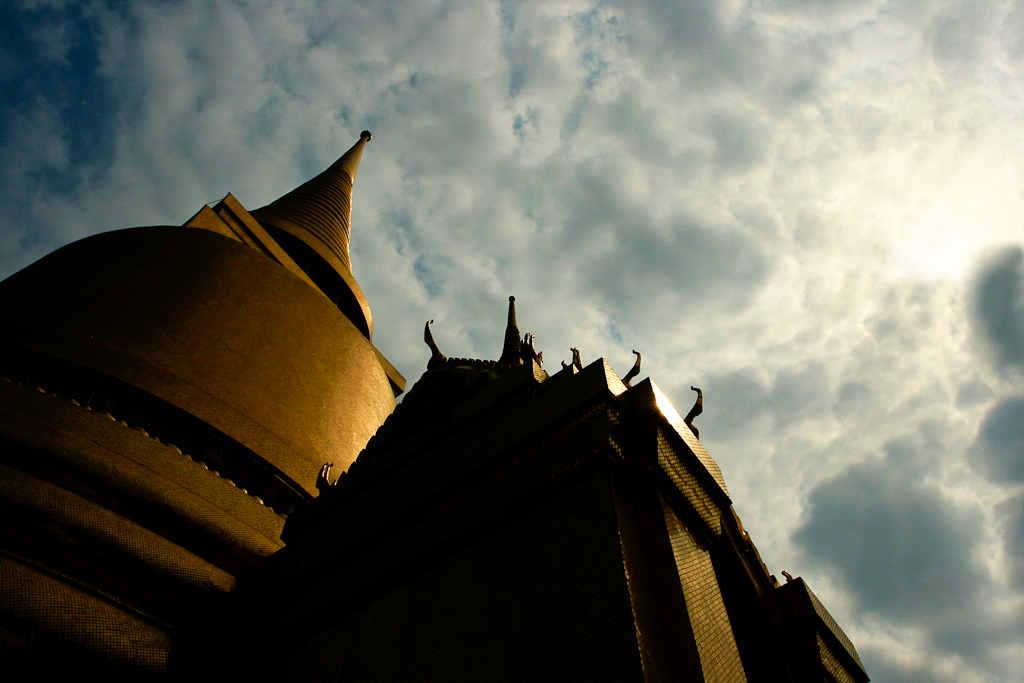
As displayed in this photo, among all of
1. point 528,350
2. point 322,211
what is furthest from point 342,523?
point 322,211

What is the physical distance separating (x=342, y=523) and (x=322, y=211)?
408 inches

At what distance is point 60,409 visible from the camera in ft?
15.8

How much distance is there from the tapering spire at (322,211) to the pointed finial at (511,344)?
7.57 m

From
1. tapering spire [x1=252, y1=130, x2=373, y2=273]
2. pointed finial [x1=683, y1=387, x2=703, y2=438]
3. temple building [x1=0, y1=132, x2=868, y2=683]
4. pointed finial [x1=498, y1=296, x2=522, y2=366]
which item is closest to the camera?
temple building [x1=0, y1=132, x2=868, y2=683]

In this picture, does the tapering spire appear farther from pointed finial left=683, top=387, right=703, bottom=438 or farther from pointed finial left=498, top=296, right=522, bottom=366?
pointed finial left=683, top=387, right=703, bottom=438

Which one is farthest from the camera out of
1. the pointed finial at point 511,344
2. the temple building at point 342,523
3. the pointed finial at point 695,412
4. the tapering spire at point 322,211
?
the tapering spire at point 322,211

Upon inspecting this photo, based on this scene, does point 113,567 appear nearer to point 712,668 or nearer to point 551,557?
point 551,557

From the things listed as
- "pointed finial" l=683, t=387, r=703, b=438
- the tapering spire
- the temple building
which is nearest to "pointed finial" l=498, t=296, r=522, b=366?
the temple building

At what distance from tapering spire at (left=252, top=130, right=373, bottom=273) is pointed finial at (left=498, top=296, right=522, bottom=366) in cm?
757

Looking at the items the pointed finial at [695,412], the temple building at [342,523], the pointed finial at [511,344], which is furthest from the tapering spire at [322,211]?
the pointed finial at [695,412]

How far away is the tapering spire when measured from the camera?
1188cm

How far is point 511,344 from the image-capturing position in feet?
15.2

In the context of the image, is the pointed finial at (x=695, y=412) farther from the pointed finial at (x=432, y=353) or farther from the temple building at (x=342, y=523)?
the pointed finial at (x=432, y=353)

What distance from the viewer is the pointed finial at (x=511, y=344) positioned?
4434mm
